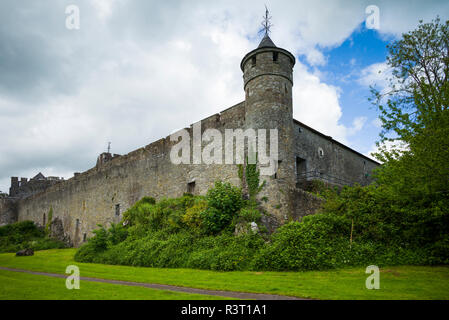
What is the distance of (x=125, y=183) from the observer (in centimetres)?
2719

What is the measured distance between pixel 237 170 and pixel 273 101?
4192 mm

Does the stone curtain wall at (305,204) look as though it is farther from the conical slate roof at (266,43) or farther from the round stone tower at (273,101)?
the conical slate roof at (266,43)

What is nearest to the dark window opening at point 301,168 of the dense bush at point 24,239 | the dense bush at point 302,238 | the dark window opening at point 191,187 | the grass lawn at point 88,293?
the dense bush at point 302,238

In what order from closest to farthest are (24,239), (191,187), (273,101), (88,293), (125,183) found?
(88,293) < (273,101) < (191,187) < (125,183) < (24,239)

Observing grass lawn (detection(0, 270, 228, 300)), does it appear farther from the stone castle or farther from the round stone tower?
the round stone tower

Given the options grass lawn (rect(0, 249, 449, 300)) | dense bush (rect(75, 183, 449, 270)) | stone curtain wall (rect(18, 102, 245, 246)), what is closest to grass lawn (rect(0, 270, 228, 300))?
grass lawn (rect(0, 249, 449, 300))

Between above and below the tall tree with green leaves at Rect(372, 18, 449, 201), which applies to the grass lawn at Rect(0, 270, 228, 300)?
below

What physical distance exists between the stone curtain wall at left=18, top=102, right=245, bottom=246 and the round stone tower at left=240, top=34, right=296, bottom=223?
1.54 meters

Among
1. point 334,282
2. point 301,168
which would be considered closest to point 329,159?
point 301,168

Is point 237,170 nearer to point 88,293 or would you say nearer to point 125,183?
point 88,293

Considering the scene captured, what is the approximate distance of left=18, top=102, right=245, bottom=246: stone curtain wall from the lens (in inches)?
747

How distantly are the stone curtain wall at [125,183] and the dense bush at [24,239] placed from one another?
2136 mm
